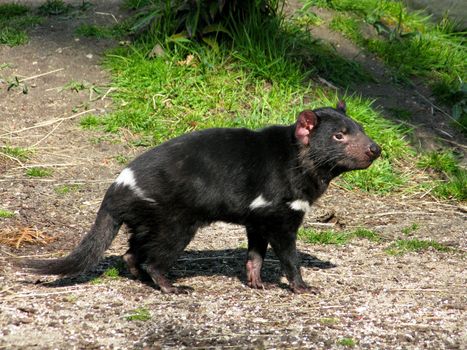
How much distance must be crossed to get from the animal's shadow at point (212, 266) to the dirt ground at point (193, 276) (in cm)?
1

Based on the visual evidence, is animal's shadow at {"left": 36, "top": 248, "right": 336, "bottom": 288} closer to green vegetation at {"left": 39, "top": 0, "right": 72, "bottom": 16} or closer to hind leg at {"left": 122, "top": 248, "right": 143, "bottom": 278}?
hind leg at {"left": 122, "top": 248, "right": 143, "bottom": 278}

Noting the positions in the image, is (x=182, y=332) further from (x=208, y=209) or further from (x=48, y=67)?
(x=48, y=67)

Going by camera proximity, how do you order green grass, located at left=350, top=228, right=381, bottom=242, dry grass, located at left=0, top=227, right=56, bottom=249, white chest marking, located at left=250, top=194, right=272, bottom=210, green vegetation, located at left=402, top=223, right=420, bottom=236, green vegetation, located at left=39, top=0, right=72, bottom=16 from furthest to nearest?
1. green vegetation, located at left=39, top=0, right=72, bottom=16
2. green vegetation, located at left=402, top=223, right=420, bottom=236
3. green grass, located at left=350, top=228, right=381, bottom=242
4. dry grass, located at left=0, top=227, right=56, bottom=249
5. white chest marking, located at left=250, top=194, right=272, bottom=210

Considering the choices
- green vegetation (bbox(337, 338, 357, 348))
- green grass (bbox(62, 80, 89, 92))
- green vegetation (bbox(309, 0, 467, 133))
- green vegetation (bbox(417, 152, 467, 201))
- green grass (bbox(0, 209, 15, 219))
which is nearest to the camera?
green vegetation (bbox(337, 338, 357, 348))

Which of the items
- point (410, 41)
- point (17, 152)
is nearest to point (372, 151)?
point (17, 152)

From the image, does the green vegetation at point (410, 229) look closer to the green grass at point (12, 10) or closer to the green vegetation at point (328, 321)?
the green vegetation at point (328, 321)

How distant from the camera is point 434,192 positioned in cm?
748

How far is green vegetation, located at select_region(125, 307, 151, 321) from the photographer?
4539mm

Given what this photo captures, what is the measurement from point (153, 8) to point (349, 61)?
80.3 inches

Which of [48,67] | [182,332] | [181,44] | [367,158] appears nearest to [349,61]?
[181,44]

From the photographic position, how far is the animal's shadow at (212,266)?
5414 millimetres

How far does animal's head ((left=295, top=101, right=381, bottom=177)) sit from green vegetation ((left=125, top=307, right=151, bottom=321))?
1339mm

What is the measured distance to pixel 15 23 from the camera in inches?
361

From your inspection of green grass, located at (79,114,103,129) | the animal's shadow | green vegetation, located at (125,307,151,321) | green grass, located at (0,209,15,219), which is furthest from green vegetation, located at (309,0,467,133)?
green vegetation, located at (125,307,151,321)
